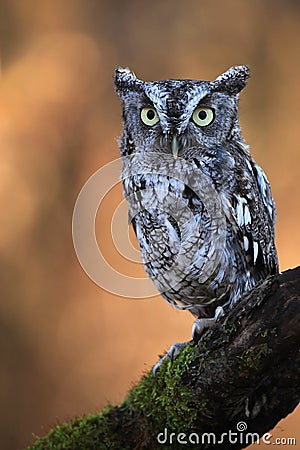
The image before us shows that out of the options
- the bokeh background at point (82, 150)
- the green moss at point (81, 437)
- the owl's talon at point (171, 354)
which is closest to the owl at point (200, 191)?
the owl's talon at point (171, 354)

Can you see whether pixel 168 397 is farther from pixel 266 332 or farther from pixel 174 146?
pixel 174 146

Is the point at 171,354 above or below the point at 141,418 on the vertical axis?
above

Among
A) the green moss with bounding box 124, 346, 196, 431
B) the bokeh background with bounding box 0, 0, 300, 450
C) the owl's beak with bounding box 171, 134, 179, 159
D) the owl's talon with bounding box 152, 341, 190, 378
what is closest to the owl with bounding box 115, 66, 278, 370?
the owl's beak with bounding box 171, 134, 179, 159

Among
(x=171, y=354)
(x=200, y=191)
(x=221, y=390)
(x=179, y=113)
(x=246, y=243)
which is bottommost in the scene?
(x=221, y=390)

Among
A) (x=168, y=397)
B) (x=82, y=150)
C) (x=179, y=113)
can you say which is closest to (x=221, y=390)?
(x=168, y=397)

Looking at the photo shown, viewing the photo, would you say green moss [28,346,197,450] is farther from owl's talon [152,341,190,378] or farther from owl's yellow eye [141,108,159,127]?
owl's yellow eye [141,108,159,127]

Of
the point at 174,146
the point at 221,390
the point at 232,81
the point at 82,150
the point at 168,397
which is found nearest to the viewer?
the point at 221,390
